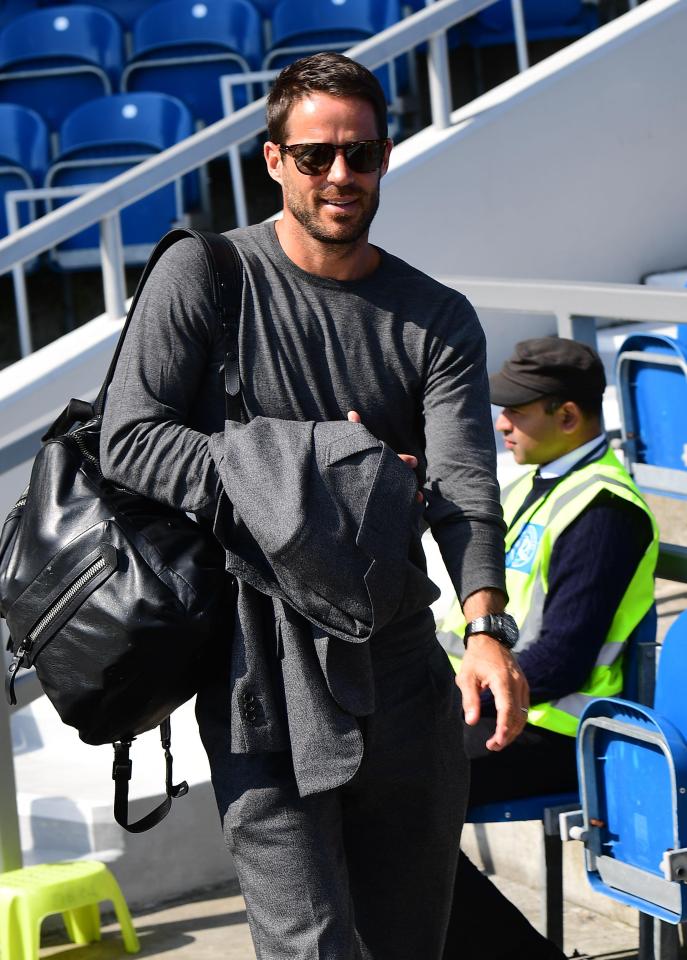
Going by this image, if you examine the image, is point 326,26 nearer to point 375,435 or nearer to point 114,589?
point 375,435

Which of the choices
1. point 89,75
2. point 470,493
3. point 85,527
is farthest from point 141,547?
point 89,75

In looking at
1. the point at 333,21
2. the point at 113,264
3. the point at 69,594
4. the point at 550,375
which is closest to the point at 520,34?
the point at 333,21

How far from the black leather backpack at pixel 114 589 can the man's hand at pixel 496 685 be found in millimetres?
346

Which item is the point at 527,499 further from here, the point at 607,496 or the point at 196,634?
the point at 196,634

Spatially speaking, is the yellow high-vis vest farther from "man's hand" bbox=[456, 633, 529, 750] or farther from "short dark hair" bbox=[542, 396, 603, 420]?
"man's hand" bbox=[456, 633, 529, 750]

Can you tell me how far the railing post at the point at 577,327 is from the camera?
3398 millimetres

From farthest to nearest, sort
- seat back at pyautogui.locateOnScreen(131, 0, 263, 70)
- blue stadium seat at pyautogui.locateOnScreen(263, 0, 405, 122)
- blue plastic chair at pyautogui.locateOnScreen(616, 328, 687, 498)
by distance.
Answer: seat back at pyautogui.locateOnScreen(131, 0, 263, 70) → blue stadium seat at pyautogui.locateOnScreen(263, 0, 405, 122) → blue plastic chair at pyautogui.locateOnScreen(616, 328, 687, 498)

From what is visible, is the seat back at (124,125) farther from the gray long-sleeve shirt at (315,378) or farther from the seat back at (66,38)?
the gray long-sleeve shirt at (315,378)

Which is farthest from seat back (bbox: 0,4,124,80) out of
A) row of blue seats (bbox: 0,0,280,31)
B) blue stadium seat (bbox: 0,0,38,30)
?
blue stadium seat (bbox: 0,0,38,30)

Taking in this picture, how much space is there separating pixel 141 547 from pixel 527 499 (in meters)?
1.44

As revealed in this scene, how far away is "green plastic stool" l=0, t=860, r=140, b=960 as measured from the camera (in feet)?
10.8

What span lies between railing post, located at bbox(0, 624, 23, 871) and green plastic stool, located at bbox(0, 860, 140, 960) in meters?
0.04

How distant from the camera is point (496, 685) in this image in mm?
1989

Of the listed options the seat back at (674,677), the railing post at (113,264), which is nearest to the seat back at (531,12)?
the railing post at (113,264)
